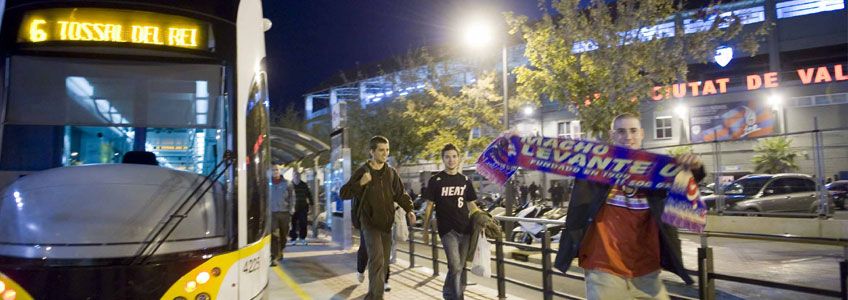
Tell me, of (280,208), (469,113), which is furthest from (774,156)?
(280,208)

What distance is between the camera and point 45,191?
152 inches

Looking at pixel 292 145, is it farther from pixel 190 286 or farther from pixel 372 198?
pixel 190 286

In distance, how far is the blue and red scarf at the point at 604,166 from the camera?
10.9ft

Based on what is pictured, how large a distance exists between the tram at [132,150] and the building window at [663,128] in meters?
35.9

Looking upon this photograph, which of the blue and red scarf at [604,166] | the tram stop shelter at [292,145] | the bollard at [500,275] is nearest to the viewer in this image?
the blue and red scarf at [604,166]

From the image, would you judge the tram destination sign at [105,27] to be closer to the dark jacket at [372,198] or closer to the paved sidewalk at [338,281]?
the dark jacket at [372,198]

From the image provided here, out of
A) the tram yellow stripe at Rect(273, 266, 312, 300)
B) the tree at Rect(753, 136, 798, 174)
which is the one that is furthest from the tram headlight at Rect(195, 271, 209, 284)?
the tree at Rect(753, 136, 798, 174)

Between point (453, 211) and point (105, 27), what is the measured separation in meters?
→ 3.50

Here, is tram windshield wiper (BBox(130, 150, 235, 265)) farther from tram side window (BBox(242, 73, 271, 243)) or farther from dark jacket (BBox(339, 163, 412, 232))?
dark jacket (BBox(339, 163, 412, 232))

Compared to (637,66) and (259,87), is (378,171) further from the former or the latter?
(637,66)

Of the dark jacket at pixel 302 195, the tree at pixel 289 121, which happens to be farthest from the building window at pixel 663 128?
the dark jacket at pixel 302 195

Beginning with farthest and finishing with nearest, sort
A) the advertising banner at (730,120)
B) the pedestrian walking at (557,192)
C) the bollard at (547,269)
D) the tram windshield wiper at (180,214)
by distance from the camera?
the advertising banner at (730,120)
the pedestrian walking at (557,192)
the bollard at (547,269)
the tram windshield wiper at (180,214)

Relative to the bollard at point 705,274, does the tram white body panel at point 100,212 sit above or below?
above

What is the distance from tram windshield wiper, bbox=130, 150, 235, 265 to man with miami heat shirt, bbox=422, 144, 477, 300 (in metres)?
2.48
